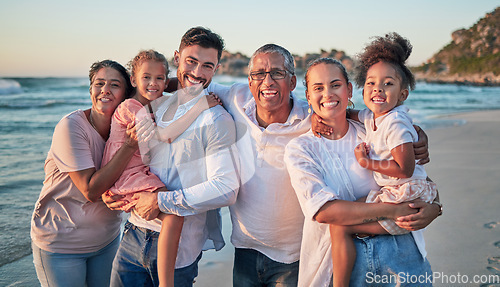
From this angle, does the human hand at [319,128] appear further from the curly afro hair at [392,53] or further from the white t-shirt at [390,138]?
the curly afro hair at [392,53]

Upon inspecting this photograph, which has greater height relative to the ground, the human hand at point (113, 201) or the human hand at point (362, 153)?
the human hand at point (362, 153)

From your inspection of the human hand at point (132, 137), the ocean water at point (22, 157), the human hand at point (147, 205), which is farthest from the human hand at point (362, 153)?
the human hand at point (132, 137)

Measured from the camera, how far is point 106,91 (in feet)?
Result: 9.21

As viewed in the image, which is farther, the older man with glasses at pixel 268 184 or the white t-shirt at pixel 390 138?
the older man with glasses at pixel 268 184

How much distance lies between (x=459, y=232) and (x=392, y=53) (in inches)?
117

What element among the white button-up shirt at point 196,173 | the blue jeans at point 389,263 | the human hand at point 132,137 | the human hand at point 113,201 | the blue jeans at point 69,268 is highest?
the human hand at point 132,137

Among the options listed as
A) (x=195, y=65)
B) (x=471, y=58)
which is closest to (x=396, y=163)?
(x=195, y=65)

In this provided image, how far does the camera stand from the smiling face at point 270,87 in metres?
2.59

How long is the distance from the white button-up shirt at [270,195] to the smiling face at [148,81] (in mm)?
836

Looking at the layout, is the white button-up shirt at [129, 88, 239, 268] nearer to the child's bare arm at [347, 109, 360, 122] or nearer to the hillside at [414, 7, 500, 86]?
the child's bare arm at [347, 109, 360, 122]

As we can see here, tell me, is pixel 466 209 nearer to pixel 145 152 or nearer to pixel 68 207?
pixel 145 152

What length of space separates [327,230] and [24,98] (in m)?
19.5

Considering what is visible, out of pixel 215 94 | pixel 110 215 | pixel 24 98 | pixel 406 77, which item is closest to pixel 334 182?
pixel 406 77

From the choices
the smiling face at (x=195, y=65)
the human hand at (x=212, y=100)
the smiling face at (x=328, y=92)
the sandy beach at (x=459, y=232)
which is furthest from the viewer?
the sandy beach at (x=459, y=232)
